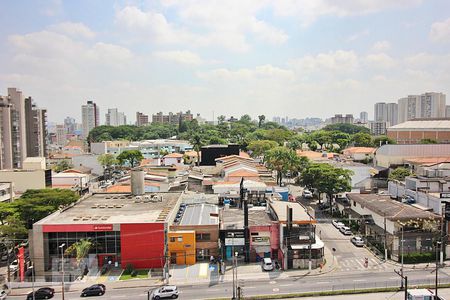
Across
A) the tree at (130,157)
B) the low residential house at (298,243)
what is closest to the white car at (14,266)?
the low residential house at (298,243)

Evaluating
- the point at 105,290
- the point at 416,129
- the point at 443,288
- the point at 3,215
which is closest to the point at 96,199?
the point at 3,215

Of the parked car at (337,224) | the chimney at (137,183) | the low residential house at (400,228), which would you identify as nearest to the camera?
the low residential house at (400,228)

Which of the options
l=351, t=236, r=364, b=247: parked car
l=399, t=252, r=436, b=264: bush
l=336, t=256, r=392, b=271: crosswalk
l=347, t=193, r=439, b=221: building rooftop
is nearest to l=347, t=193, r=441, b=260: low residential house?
l=347, t=193, r=439, b=221: building rooftop

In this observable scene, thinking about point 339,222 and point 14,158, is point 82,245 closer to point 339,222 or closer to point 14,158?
point 339,222

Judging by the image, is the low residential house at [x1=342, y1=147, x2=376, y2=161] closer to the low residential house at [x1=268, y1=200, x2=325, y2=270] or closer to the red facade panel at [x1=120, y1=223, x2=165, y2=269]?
the low residential house at [x1=268, y1=200, x2=325, y2=270]

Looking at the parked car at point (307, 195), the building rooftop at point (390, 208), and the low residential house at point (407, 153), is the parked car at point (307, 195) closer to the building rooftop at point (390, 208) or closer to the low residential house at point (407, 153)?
the building rooftop at point (390, 208)

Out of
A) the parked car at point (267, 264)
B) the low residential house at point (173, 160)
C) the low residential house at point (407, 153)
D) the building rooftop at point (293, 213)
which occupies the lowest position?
the parked car at point (267, 264)

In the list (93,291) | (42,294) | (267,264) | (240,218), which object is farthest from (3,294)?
(240,218)
